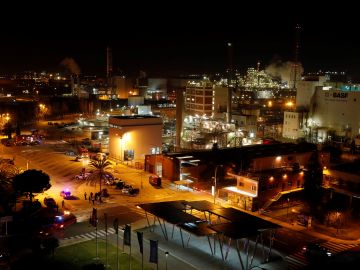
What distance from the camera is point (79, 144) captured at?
34844 millimetres

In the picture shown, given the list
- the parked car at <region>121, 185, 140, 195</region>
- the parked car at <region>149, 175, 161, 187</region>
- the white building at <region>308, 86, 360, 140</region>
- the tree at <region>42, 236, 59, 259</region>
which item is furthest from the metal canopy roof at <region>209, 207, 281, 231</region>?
the white building at <region>308, 86, 360, 140</region>

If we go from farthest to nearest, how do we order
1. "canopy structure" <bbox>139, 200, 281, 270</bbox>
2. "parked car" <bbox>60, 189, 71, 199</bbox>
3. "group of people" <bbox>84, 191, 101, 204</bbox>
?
"parked car" <bbox>60, 189, 71, 199</bbox> < "group of people" <bbox>84, 191, 101, 204</bbox> < "canopy structure" <bbox>139, 200, 281, 270</bbox>

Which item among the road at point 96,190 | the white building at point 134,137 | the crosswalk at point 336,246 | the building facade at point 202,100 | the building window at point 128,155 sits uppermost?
the building facade at point 202,100

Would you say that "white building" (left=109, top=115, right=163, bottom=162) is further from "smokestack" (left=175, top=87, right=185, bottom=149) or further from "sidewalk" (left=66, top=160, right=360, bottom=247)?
"smokestack" (left=175, top=87, right=185, bottom=149)

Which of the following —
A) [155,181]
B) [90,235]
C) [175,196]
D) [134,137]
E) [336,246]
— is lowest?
[336,246]

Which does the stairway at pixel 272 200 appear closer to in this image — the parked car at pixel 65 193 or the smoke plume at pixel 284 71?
the parked car at pixel 65 193

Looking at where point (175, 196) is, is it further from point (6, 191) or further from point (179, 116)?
point (179, 116)

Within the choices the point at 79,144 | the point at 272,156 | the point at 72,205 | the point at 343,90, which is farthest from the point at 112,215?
the point at 343,90

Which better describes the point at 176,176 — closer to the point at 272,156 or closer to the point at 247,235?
the point at 272,156

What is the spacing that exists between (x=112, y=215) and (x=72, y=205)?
2404mm

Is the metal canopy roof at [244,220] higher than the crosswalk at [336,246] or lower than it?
higher

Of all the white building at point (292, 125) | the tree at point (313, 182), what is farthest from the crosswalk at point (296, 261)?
the white building at point (292, 125)

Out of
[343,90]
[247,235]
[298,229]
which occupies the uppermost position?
[343,90]

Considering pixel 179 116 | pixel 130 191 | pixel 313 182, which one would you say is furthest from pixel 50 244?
pixel 179 116
